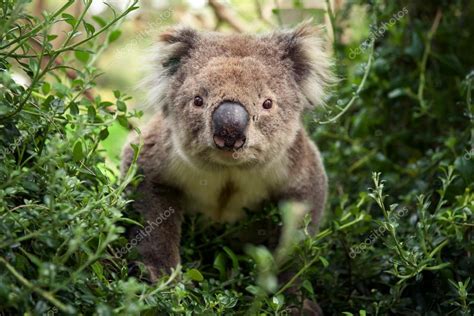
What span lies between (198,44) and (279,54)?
0.45 metres

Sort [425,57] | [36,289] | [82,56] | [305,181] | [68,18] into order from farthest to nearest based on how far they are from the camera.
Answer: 1. [425,57]
2. [305,181]
3. [82,56]
4. [68,18]
5. [36,289]

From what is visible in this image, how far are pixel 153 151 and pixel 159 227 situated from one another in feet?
1.62

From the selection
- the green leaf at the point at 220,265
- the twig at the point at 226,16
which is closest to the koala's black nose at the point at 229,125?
the green leaf at the point at 220,265

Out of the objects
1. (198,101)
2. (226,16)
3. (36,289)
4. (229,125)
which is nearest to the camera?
(36,289)

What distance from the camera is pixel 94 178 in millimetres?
2672

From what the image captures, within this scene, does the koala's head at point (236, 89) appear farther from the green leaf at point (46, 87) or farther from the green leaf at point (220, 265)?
the green leaf at point (46, 87)

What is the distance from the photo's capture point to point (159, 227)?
3.51 m

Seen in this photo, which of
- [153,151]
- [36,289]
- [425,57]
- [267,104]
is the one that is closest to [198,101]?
[267,104]

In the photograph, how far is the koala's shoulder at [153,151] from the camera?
3705mm

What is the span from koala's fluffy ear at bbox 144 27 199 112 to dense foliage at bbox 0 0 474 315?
32 cm

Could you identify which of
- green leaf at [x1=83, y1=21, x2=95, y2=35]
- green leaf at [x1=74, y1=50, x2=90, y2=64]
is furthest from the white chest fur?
green leaf at [x1=83, y1=21, x2=95, y2=35]

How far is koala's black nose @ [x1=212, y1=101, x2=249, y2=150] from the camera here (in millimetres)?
2908

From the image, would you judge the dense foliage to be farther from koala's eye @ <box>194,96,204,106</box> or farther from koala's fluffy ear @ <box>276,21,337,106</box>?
koala's eye @ <box>194,96,204,106</box>

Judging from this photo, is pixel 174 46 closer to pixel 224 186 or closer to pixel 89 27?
pixel 224 186
